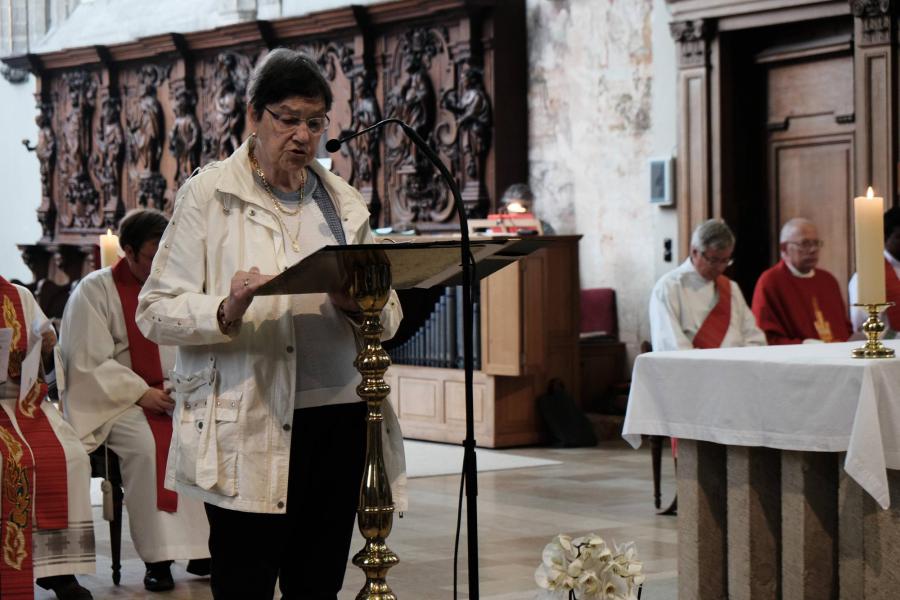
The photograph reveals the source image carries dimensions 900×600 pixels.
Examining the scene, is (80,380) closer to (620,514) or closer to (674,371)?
(674,371)

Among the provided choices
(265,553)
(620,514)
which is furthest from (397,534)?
(265,553)

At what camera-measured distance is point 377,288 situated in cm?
334

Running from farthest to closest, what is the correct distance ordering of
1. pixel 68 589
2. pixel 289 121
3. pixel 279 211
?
pixel 68 589, pixel 279 211, pixel 289 121

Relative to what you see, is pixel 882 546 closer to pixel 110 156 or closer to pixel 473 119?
pixel 473 119

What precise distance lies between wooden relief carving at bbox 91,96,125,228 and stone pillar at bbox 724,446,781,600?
14423 millimetres

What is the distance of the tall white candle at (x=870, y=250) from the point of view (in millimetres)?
4996

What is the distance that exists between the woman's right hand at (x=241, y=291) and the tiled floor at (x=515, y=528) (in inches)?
106

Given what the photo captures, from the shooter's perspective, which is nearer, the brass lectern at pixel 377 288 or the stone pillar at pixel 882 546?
the brass lectern at pixel 377 288

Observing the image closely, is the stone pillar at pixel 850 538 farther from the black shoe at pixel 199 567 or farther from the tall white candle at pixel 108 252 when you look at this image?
the tall white candle at pixel 108 252

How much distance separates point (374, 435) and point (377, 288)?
0.35 metres

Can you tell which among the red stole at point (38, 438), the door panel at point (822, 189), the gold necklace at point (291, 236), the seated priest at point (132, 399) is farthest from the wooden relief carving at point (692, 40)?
the gold necklace at point (291, 236)

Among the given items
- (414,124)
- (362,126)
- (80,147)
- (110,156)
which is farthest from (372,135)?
(80,147)

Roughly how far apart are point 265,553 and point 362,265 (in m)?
0.75

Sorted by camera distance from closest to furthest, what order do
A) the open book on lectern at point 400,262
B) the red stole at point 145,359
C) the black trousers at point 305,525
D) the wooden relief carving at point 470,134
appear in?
the open book on lectern at point 400,262 → the black trousers at point 305,525 → the red stole at point 145,359 → the wooden relief carving at point 470,134
